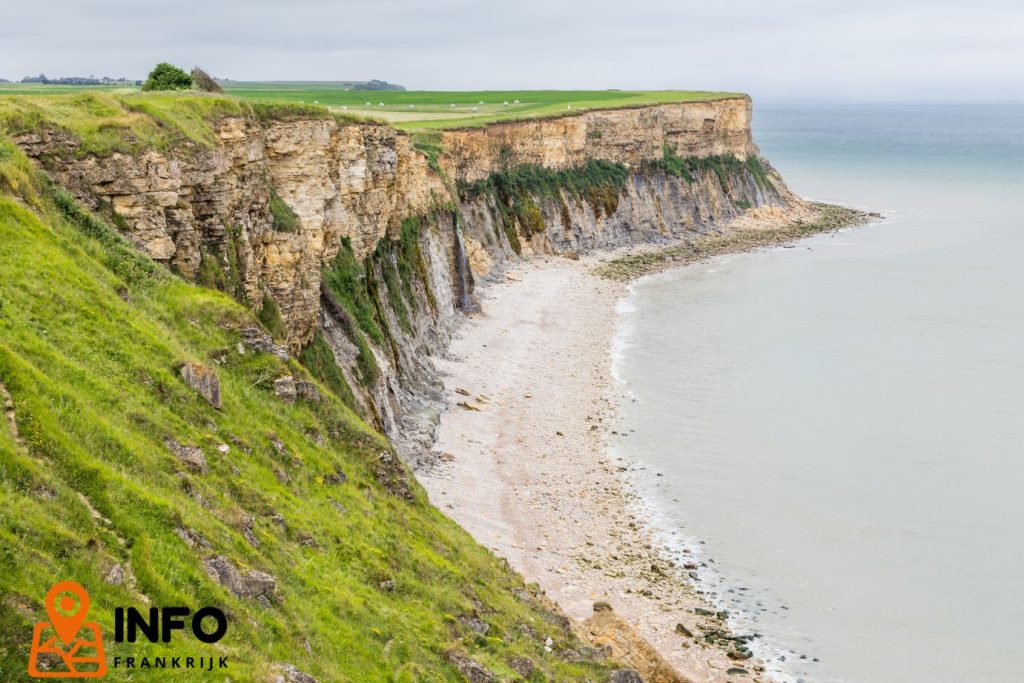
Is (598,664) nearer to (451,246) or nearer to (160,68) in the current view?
(160,68)

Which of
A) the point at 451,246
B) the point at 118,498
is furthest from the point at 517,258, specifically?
the point at 118,498

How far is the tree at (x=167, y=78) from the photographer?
39.0 meters

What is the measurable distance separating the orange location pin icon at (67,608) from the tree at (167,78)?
2904cm

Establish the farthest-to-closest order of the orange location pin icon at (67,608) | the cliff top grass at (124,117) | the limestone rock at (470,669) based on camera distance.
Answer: the cliff top grass at (124,117)
the limestone rock at (470,669)
the orange location pin icon at (67,608)

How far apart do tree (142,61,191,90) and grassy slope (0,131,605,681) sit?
48.3 feet

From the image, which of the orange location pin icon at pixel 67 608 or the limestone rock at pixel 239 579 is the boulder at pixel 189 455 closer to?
the limestone rock at pixel 239 579

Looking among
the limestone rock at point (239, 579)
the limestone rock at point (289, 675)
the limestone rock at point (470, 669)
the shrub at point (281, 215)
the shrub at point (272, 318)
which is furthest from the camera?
the shrub at point (281, 215)

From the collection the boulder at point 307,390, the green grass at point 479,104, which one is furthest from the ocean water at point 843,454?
the green grass at point 479,104

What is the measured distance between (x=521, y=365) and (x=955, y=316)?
3403cm

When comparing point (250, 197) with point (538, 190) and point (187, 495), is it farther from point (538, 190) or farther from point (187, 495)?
point (538, 190)

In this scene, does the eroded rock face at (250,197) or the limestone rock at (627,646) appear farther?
the eroded rock face at (250,197)

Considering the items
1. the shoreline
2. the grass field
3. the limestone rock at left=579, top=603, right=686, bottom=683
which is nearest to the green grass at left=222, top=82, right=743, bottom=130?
the grass field

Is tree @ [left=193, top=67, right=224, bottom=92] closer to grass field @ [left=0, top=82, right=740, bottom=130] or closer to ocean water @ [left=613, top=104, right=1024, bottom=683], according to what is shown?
ocean water @ [left=613, top=104, right=1024, bottom=683]

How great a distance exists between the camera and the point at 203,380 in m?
22.3
